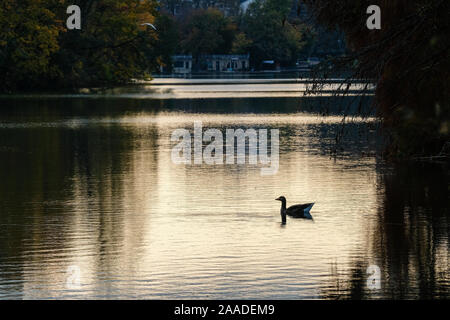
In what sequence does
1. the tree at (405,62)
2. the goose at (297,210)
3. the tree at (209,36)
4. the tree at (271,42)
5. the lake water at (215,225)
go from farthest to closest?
the tree at (209,36) < the tree at (271,42) < the goose at (297,210) < the lake water at (215,225) < the tree at (405,62)

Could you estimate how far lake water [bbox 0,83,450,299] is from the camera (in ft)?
48.7

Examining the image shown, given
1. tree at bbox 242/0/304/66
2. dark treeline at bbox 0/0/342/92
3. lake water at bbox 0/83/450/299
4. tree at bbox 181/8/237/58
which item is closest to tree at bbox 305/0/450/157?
lake water at bbox 0/83/450/299

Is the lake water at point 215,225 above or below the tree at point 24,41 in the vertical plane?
below

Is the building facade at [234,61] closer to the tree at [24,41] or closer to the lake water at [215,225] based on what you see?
the tree at [24,41]

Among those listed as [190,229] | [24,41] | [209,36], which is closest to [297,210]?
[190,229]

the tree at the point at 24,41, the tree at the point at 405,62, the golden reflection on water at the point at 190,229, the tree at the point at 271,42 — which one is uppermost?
the tree at the point at 271,42

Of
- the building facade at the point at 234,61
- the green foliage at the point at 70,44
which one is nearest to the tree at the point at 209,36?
the building facade at the point at 234,61

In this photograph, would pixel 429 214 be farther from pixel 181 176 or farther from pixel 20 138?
pixel 20 138

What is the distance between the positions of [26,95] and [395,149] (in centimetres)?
5272

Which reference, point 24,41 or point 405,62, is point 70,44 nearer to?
point 24,41

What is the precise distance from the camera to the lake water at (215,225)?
48.7 ft

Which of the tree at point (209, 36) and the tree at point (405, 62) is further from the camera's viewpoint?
the tree at point (209, 36)

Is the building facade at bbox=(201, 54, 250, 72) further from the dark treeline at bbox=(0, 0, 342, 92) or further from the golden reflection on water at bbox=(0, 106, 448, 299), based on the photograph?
the golden reflection on water at bbox=(0, 106, 448, 299)
